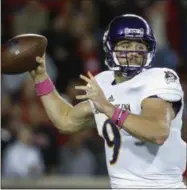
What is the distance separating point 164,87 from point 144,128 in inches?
12.3

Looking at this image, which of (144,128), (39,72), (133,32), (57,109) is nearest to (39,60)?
(39,72)

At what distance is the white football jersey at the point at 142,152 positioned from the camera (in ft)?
13.7

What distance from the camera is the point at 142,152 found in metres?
4.20

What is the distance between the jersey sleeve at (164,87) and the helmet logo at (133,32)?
223 millimetres

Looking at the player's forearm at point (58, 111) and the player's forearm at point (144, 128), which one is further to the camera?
the player's forearm at point (58, 111)

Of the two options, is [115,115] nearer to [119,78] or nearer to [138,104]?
[138,104]

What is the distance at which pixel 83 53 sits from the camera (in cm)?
806

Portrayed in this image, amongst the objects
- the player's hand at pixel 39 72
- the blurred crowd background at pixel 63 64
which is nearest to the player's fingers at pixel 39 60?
the player's hand at pixel 39 72

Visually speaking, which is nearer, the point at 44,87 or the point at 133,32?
the point at 133,32

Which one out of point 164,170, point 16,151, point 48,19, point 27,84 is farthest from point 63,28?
point 164,170

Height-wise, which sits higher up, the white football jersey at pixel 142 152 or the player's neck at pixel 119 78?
the player's neck at pixel 119 78

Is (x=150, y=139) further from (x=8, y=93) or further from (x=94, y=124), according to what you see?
(x=8, y=93)

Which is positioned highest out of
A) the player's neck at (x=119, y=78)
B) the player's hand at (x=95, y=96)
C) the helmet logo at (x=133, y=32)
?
the helmet logo at (x=133, y=32)

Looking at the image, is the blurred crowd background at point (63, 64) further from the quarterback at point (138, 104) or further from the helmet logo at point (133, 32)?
the helmet logo at point (133, 32)
